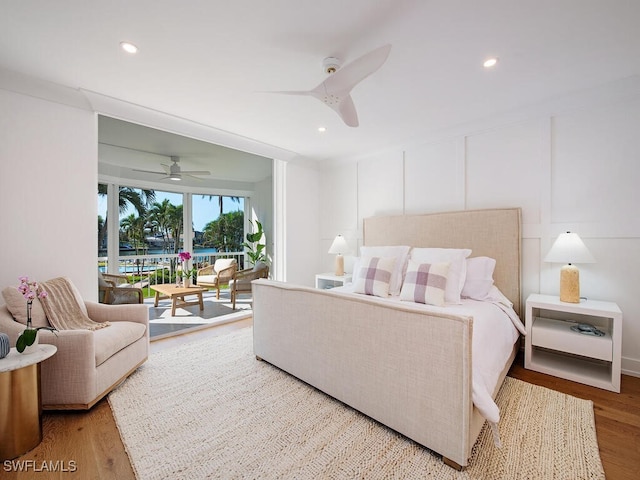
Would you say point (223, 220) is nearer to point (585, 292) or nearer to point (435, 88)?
point (435, 88)

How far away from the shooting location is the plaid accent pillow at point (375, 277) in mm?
2854

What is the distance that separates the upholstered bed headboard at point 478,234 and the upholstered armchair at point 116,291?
3307mm

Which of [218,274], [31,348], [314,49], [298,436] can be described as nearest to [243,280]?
[218,274]

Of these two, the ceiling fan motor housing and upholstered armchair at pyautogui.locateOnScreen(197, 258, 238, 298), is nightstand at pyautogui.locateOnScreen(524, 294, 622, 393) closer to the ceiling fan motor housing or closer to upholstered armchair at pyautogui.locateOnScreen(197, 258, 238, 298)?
the ceiling fan motor housing

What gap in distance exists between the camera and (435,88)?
249cm

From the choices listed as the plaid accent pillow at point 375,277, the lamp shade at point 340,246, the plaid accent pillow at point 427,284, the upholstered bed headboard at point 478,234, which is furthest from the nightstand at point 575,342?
the lamp shade at point 340,246

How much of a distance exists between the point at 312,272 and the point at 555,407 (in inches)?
138

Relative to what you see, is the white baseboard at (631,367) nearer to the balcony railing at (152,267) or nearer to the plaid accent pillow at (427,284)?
the plaid accent pillow at (427,284)

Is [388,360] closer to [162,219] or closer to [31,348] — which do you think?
[31,348]

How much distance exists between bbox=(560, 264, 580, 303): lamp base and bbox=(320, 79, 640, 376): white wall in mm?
297

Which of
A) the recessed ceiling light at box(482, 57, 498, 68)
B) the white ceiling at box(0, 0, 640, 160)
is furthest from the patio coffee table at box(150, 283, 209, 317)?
the recessed ceiling light at box(482, 57, 498, 68)

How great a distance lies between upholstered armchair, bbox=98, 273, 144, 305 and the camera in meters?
3.07

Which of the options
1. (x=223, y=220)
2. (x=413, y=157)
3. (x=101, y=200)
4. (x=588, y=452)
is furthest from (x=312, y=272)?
(x=588, y=452)

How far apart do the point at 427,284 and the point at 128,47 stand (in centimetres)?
296
